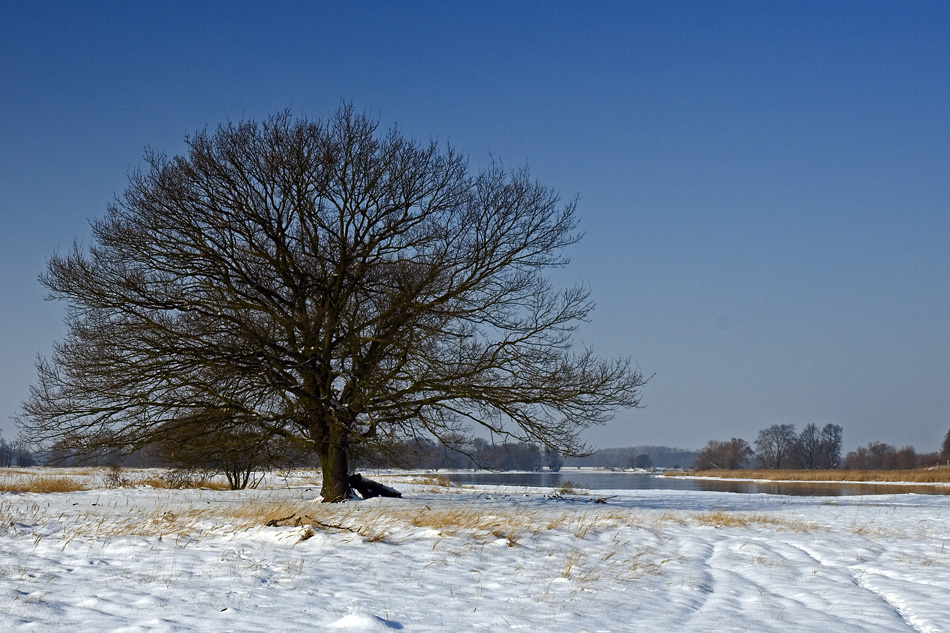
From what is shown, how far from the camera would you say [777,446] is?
121562 millimetres

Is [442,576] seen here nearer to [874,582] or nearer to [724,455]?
[874,582]

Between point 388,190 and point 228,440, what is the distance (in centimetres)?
620

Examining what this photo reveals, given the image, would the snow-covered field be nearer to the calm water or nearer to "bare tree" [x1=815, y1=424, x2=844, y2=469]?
the calm water

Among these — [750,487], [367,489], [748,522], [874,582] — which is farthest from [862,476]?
[874,582]

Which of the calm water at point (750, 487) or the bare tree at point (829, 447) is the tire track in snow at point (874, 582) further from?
the bare tree at point (829, 447)

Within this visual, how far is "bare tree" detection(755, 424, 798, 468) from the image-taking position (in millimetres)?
119562

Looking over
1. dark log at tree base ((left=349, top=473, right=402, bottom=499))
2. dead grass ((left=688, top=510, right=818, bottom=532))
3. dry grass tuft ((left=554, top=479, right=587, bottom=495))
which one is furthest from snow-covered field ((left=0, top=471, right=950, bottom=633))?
dry grass tuft ((left=554, top=479, right=587, bottom=495))

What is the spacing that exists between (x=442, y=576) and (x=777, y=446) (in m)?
128

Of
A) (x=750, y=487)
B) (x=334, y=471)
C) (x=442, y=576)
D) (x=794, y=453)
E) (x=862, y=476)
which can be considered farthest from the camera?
(x=794, y=453)

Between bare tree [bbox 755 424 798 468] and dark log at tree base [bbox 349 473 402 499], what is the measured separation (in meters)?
116

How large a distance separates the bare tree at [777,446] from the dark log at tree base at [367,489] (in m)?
116

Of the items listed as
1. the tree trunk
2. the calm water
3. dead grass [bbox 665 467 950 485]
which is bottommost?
the calm water

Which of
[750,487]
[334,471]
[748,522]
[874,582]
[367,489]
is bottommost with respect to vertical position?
[750,487]

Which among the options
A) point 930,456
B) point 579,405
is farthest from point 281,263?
point 930,456
